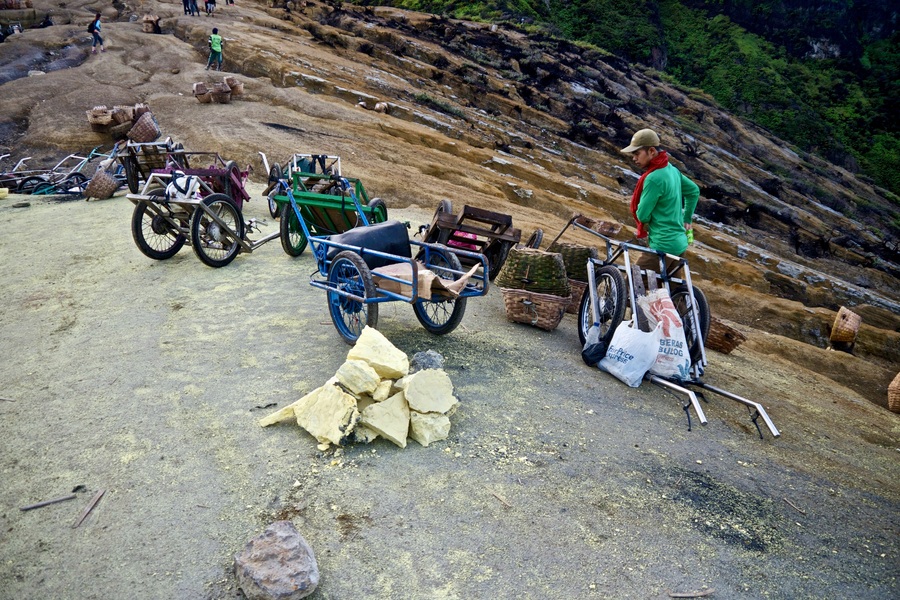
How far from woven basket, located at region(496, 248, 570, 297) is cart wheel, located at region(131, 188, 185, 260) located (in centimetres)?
466

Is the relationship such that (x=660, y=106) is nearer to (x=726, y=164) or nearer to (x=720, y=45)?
(x=726, y=164)

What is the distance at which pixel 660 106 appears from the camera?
38969mm

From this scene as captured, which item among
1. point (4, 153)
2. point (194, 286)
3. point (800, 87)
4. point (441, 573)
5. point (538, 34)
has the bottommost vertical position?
point (4, 153)

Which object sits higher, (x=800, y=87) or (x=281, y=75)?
(x=800, y=87)

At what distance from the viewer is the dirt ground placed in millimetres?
2785

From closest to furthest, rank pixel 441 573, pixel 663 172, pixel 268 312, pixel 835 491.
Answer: pixel 441 573 < pixel 835 491 < pixel 663 172 < pixel 268 312

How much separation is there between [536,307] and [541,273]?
0.38 m

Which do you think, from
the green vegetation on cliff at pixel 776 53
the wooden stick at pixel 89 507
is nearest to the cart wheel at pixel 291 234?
the wooden stick at pixel 89 507

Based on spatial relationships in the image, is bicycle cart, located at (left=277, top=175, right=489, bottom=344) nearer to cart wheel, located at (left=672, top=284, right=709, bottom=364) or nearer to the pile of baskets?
cart wheel, located at (left=672, top=284, right=709, bottom=364)

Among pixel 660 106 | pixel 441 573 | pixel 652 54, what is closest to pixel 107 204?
pixel 441 573

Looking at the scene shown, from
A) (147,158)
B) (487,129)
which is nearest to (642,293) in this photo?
(147,158)

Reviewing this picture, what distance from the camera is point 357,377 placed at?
3658mm

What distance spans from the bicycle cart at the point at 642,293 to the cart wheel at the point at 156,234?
5489mm

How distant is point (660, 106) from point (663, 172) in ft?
125
